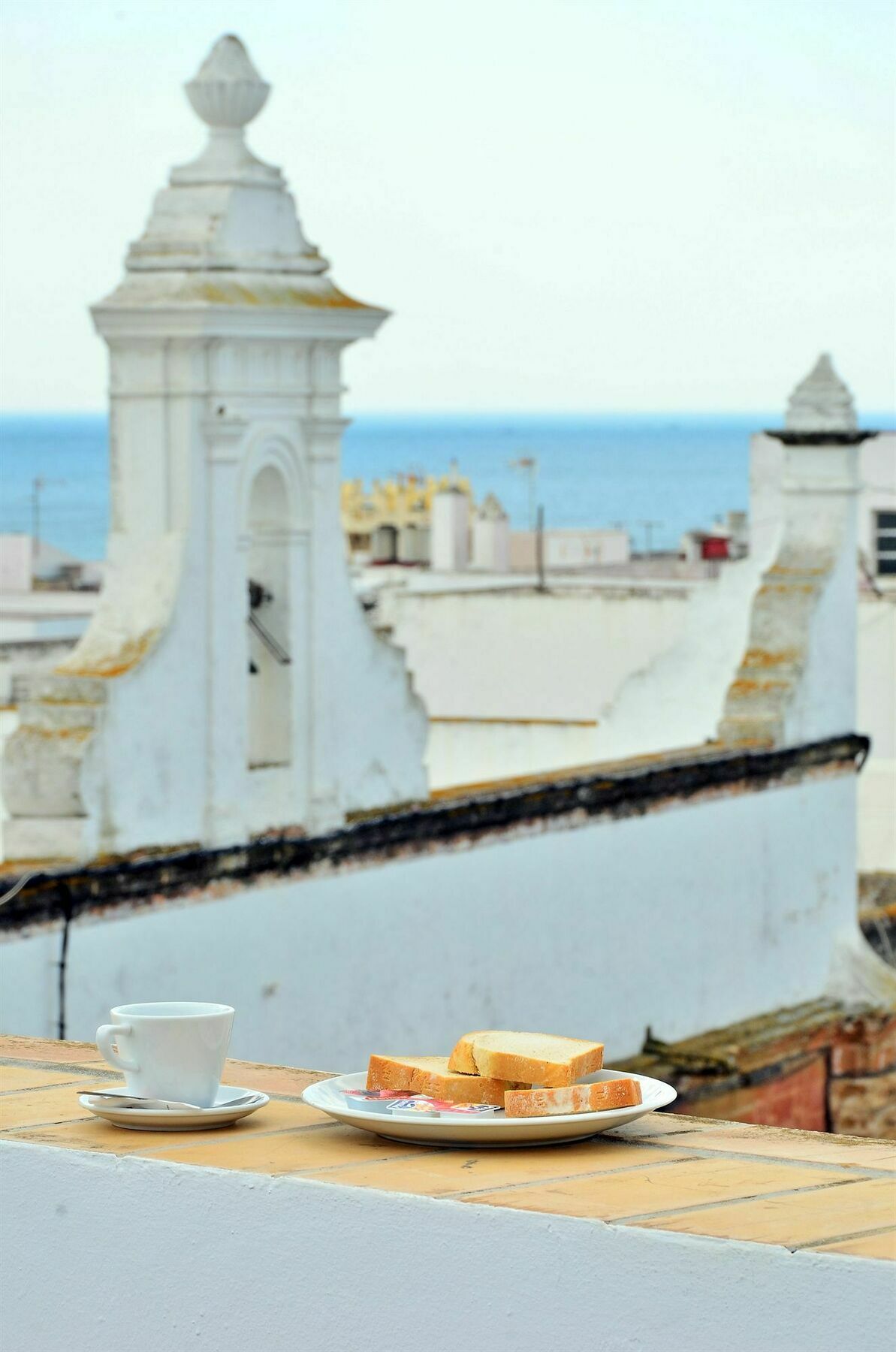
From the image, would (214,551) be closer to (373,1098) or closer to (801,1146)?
(373,1098)

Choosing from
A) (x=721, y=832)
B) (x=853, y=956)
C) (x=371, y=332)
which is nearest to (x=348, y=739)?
(x=371, y=332)

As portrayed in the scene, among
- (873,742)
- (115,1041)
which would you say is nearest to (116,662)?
(115,1041)

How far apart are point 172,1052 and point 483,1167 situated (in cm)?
55

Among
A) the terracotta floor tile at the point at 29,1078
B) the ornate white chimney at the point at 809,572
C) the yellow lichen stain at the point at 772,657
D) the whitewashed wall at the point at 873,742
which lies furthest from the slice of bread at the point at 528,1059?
the whitewashed wall at the point at 873,742

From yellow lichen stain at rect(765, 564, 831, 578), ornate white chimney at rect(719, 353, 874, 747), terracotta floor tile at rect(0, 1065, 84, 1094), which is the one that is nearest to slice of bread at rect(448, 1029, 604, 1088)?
terracotta floor tile at rect(0, 1065, 84, 1094)

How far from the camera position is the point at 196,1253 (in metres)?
3.58

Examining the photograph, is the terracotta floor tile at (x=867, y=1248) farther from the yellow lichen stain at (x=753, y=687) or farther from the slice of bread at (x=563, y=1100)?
the yellow lichen stain at (x=753, y=687)

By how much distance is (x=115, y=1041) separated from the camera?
13.1ft

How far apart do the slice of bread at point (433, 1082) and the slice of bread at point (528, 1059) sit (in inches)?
0.7

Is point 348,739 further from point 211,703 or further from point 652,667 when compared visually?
point 652,667

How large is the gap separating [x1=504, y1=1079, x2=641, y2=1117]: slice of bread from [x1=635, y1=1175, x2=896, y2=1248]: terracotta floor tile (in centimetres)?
39

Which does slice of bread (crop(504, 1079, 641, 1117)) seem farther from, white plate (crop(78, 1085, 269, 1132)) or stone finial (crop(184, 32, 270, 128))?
stone finial (crop(184, 32, 270, 128))

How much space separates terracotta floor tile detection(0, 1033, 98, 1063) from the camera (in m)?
4.64

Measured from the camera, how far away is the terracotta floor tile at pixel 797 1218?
321 cm
